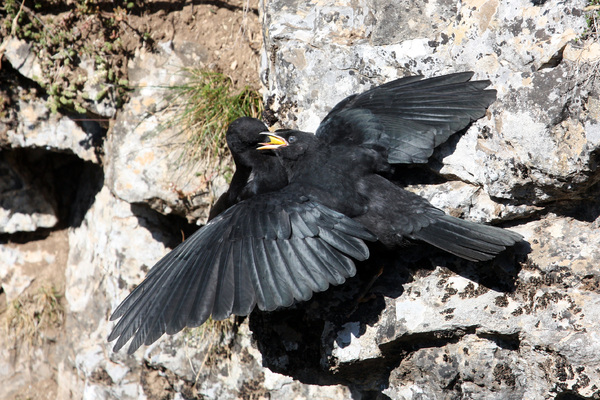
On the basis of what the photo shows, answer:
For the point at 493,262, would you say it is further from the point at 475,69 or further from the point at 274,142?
the point at 274,142

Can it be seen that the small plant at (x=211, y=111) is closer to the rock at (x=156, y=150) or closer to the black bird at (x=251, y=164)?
the rock at (x=156, y=150)

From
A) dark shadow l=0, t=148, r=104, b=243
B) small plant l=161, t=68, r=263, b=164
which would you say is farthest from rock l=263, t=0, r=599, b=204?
dark shadow l=0, t=148, r=104, b=243

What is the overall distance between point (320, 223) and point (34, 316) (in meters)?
4.26

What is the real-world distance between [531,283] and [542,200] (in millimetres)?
516

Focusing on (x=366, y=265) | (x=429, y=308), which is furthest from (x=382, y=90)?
(x=429, y=308)

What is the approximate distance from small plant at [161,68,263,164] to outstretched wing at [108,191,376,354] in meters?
1.51

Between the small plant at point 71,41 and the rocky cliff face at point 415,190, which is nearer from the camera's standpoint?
the rocky cliff face at point 415,190

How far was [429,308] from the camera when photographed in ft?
12.2

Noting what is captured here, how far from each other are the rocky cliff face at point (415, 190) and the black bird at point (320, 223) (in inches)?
9.4

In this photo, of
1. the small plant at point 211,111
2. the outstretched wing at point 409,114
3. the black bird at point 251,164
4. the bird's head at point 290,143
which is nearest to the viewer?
the outstretched wing at point 409,114

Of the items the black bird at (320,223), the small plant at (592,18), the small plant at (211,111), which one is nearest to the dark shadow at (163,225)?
the small plant at (211,111)

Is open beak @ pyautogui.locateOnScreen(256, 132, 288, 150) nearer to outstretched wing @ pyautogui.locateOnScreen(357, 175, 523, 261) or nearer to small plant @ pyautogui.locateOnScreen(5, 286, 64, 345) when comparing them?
outstretched wing @ pyautogui.locateOnScreen(357, 175, 523, 261)

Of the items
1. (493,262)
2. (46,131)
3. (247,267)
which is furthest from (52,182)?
(493,262)

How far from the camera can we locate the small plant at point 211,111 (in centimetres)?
510
